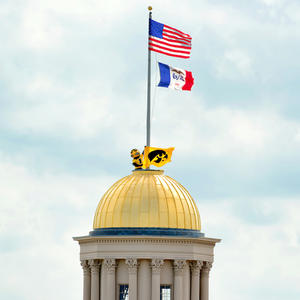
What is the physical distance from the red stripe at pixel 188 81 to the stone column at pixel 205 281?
37.8 feet

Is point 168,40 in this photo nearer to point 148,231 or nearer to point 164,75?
point 164,75

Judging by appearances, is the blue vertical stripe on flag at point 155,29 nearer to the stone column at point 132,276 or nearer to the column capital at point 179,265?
the column capital at point 179,265

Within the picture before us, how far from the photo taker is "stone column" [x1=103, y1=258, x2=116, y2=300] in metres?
74.8

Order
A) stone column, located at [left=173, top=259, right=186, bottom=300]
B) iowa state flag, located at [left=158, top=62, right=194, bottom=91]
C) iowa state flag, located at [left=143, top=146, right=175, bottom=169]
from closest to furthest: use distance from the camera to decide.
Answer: stone column, located at [left=173, top=259, right=186, bottom=300] < iowa state flag, located at [left=143, top=146, right=175, bottom=169] < iowa state flag, located at [left=158, top=62, right=194, bottom=91]

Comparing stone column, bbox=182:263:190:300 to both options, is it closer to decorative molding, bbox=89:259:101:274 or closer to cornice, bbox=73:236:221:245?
cornice, bbox=73:236:221:245

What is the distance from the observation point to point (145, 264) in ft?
245

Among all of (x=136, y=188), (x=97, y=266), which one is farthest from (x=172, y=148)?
(x=97, y=266)

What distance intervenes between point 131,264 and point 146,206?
142 inches

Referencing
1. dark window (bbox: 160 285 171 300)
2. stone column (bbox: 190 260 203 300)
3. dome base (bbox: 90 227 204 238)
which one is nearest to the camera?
→ dome base (bbox: 90 227 204 238)

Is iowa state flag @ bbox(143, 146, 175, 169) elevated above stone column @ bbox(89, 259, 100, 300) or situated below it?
above

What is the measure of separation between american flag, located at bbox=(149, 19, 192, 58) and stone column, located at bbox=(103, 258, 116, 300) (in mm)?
14021

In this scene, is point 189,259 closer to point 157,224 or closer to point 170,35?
point 157,224

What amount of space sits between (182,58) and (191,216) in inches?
422

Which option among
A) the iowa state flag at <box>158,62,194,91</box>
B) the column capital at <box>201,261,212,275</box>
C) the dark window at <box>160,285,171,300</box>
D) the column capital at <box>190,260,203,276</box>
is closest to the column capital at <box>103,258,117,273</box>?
the dark window at <box>160,285,171,300</box>
